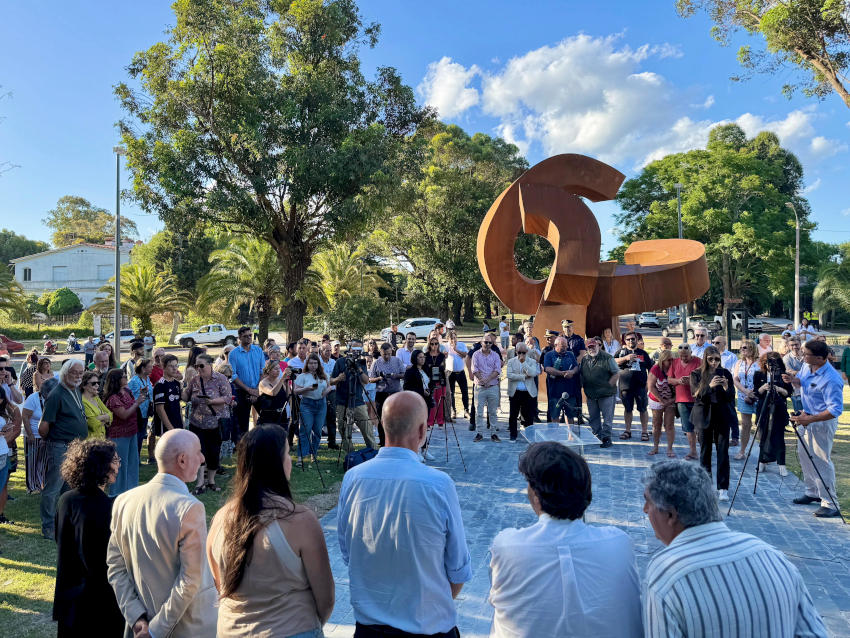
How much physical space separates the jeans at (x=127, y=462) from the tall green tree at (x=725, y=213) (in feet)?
114

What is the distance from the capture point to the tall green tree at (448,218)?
35.4m

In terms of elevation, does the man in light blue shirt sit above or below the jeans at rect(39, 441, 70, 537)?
above

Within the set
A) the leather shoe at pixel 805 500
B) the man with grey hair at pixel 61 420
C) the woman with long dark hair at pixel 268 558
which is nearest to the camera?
the woman with long dark hair at pixel 268 558

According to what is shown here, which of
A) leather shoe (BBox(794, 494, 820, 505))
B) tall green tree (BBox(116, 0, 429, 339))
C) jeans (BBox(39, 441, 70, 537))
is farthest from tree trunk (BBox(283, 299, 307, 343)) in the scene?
leather shoe (BBox(794, 494, 820, 505))

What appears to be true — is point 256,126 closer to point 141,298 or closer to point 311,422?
point 311,422

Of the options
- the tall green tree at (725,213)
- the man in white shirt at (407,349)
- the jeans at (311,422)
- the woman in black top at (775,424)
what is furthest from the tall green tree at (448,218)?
the woman in black top at (775,424)

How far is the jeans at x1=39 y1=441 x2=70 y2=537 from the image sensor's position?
17.4 ft

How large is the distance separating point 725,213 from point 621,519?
34464 millimetres

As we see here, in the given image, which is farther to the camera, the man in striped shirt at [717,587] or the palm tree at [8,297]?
the palm tree at [8,297]

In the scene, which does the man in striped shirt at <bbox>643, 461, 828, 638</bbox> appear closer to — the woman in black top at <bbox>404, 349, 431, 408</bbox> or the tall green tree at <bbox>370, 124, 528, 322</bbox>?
the woman in black top at <bbox>404, 349, 431, 408</bbox>

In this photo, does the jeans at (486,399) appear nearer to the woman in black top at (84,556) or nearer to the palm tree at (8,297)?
the woman in black top at (84,556)

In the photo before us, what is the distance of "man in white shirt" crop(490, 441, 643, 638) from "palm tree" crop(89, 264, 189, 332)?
3222 centimetres

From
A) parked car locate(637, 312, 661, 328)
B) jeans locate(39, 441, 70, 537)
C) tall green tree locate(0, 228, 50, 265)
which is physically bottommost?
jeans locate(39, 441, 70, 537)

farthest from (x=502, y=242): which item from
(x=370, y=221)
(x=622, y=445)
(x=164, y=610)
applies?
(x=164, y=610)
